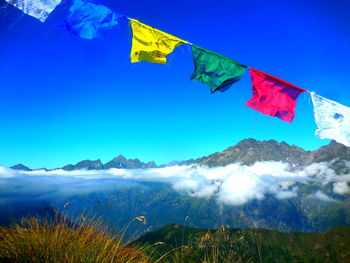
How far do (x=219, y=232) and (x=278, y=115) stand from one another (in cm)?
Result: 547

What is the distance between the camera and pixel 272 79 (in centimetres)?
848

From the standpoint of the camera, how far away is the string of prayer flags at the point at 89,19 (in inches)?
324

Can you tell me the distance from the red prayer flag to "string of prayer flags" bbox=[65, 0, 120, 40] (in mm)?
5098

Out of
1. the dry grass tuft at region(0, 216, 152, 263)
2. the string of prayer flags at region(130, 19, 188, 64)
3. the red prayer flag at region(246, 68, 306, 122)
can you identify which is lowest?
the dry grass tuft at region(0, 216, 152, 263)

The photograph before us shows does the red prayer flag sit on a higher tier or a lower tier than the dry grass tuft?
higher

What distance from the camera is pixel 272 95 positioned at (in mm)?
8602

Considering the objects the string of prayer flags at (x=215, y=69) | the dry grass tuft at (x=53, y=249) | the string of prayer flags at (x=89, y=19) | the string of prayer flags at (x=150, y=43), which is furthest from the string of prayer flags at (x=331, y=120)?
the string of prayer flags at (x=89, y=19)

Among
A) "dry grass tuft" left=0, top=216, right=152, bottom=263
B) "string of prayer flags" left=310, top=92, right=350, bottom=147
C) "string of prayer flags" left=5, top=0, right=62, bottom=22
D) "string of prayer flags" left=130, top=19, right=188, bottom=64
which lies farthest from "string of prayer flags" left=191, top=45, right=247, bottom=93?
"dry grass tuft" left=0, top=216, right=152, bottom=263

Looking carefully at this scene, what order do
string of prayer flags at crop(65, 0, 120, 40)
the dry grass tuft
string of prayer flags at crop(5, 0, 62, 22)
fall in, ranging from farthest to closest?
string of prayer flags at crop(65, 0, 120, 40), string of prayer flags at crop(5, 0, 62, 22), the dry grass tuft

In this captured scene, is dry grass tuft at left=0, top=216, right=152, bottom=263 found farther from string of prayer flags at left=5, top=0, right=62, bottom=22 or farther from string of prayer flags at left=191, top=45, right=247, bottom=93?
string of prayer flags at left=191, top=45, right=247, bottom=93

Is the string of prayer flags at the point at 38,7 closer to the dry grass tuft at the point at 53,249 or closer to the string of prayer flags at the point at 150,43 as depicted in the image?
the string of prayer flags at the point at 150,43

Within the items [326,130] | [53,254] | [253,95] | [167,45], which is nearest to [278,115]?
[253,95]

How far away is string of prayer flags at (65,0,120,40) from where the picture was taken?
8219 millimetres

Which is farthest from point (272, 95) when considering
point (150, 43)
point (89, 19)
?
point (89, 19)
